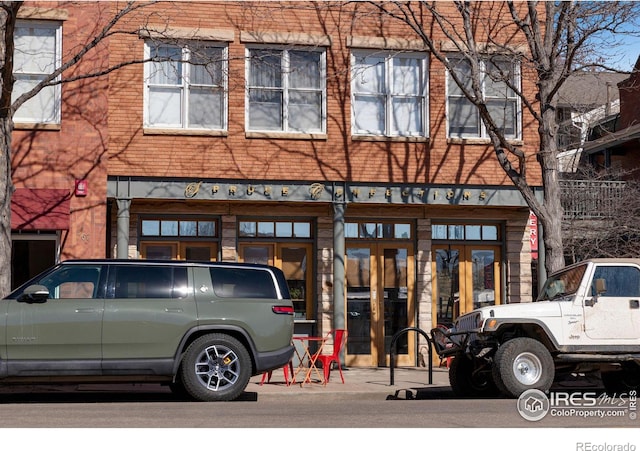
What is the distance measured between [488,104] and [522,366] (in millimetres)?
8654

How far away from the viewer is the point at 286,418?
984 cm

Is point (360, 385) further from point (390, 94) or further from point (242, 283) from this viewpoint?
point (390, 94)

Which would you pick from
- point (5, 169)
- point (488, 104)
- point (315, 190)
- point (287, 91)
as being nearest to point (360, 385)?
point (315, 190)

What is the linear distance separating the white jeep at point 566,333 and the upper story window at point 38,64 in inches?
362

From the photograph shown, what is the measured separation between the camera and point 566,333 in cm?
1282

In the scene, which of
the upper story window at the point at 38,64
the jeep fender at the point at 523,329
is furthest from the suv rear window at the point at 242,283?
the upper story window at the point at 38,64

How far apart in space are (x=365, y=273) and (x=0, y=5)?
30.9 feet

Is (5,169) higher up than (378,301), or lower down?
higher up

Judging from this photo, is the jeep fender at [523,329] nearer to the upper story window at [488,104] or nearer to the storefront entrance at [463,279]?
the storefront entrance at [463,279]

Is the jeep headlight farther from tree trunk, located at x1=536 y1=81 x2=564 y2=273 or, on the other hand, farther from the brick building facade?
the brick building facade

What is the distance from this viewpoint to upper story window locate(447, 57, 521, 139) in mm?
19688

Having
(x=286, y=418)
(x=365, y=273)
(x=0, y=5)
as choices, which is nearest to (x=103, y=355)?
(x=286, y=418)

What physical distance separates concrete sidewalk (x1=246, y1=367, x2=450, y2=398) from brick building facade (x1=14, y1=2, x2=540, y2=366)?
178cm

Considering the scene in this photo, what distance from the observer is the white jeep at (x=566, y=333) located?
1253 cm
